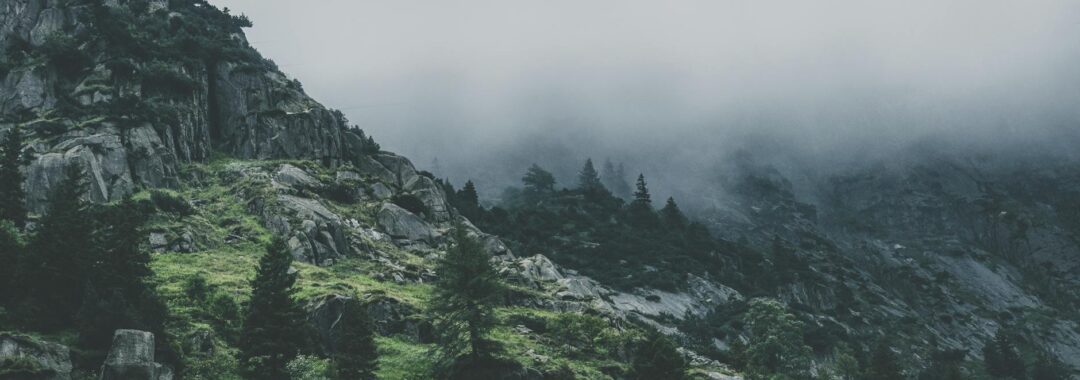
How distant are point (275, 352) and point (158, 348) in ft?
23.8

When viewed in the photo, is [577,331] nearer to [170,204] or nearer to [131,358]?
[131,358]

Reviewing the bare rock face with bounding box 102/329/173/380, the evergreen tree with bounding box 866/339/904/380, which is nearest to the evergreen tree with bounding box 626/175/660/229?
the evergreen tree with bounding box 866/339/904/380

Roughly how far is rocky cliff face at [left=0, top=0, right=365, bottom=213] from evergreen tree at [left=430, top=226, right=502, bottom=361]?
44.8m

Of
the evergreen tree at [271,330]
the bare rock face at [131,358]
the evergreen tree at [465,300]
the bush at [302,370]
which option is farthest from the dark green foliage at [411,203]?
the bare rock face at [131,358]

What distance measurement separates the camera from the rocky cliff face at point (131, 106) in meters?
85.3

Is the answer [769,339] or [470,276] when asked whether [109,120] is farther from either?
[769,339]

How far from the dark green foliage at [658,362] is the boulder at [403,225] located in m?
40.0

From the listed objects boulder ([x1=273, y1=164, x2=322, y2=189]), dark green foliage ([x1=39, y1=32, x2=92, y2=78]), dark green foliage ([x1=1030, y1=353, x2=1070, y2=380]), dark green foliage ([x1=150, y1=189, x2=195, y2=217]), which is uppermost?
dark green foliage ([x1=39, y1=32, x2=92, y2=78])

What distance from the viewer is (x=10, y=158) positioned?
2781 inches

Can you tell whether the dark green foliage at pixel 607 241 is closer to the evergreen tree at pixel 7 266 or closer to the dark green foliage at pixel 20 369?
the evergreen tree at pixel 7 266

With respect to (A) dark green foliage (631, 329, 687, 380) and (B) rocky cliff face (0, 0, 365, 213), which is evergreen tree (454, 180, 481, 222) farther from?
(A) dark green foliage (631, 329, 687, 380)

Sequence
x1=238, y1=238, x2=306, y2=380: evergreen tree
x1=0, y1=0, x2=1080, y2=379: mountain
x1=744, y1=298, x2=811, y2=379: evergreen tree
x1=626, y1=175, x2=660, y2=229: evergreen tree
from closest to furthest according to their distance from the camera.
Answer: x1=238, y1=238, x2=306, y2=380: evergreen tree → x1=0, y1=0, x2=1080, y2=379: mountain → x1=744, y1=298, x2=811, y2=379: evergreen tree → x1=626, y1=175, x2=660, y2=229: evergreen tree

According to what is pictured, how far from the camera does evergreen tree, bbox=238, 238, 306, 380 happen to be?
4838cm

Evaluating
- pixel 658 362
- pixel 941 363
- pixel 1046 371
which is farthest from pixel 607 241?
pixel 658 362
